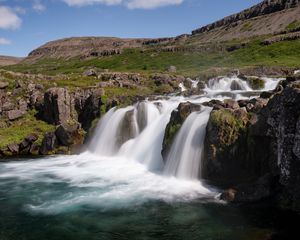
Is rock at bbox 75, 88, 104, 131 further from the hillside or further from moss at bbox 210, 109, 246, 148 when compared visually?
the hillside

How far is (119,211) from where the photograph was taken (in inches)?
1114

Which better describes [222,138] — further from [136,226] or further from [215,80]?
[215,80]

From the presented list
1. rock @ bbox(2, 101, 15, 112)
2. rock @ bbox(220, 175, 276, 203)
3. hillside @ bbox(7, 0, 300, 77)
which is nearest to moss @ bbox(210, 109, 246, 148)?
rock @ bbox(220, 175, 276, 203)

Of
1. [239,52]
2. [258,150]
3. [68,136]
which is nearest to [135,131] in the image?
[68,136]

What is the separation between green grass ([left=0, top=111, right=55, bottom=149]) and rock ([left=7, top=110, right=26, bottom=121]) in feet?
2.40

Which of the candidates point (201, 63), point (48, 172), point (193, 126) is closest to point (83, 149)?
point (48, 172)

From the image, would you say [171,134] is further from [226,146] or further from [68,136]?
[68,136]

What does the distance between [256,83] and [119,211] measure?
4442 centimetres

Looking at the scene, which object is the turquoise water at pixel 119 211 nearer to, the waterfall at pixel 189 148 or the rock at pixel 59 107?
the waterfall at pixel 189 148

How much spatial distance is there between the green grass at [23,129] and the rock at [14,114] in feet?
2.40

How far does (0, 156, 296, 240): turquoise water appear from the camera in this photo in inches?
953

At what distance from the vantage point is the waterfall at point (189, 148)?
113ft

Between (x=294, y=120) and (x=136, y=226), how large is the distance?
11.9 metres

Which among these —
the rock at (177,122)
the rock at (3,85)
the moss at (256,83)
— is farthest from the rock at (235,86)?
the rock at (3,85)
